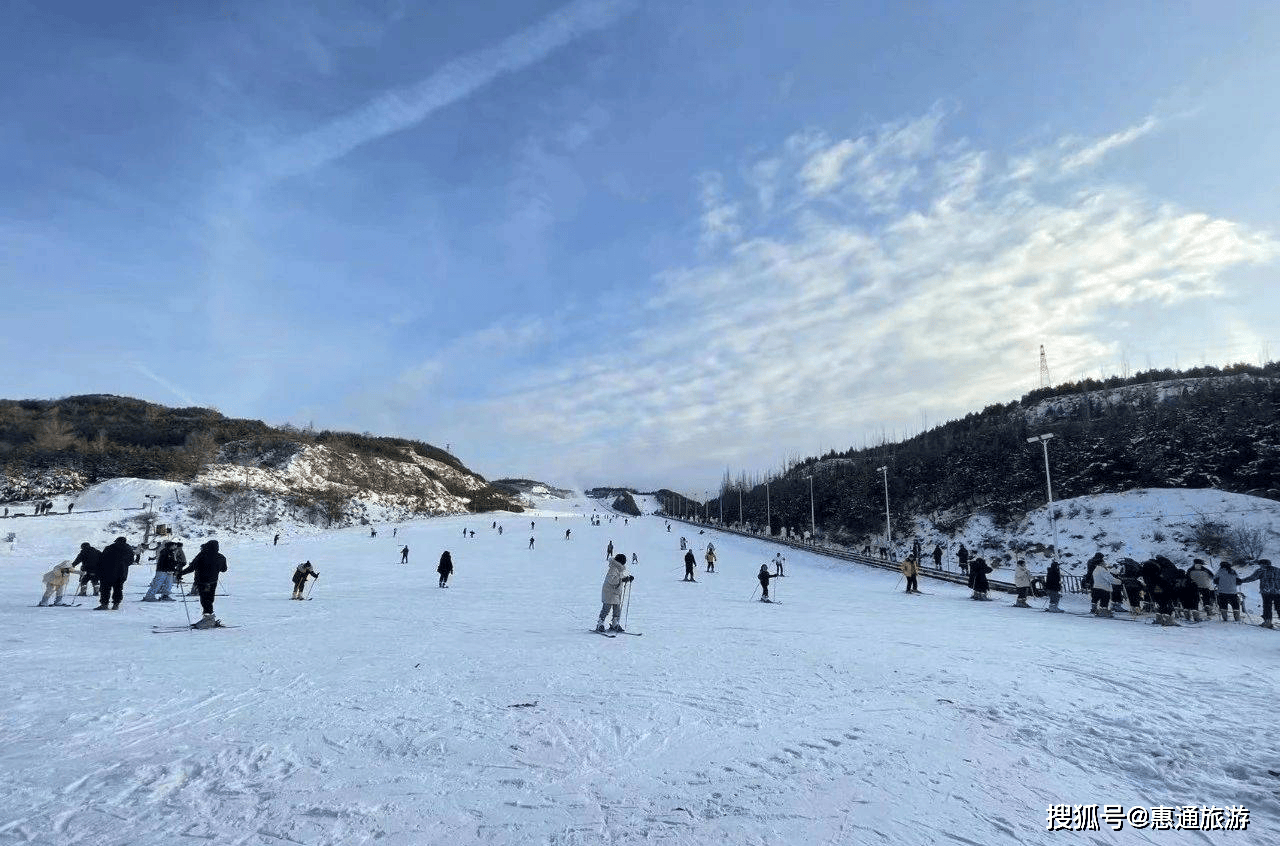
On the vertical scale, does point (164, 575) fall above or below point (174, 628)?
above

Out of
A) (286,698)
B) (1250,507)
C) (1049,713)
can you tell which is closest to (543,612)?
(286,698)

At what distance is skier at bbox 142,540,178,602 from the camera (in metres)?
14.4

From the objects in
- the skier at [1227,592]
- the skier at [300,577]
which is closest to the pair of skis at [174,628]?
the skier at [300,577]

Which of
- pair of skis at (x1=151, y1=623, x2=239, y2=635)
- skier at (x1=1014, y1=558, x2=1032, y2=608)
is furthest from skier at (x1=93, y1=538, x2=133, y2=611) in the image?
skier at (x1=1014, y1=558, x2=1032, y2=608)

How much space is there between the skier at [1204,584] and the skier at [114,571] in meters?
23.6

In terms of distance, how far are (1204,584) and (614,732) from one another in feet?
50.5

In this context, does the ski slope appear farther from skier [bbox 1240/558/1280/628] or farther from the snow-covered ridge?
the snow-covered ridge

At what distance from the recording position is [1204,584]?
13820 millimetres

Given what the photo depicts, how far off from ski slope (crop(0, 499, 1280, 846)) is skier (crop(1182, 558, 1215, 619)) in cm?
150

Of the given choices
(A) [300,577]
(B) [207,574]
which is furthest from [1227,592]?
(A) [300,577]

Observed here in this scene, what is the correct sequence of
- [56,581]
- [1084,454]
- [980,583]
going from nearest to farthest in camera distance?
[56,581] < [980,583] < [1084,454]

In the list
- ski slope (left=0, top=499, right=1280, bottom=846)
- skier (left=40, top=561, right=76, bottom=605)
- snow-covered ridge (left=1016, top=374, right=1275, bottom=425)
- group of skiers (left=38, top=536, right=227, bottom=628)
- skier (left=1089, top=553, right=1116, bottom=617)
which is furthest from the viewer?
snow-covered ridge (left=1016, top=374, right=1275, bottom=425)

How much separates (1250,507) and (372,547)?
54.2m

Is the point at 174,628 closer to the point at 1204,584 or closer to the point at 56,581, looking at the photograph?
the point at 56,581
